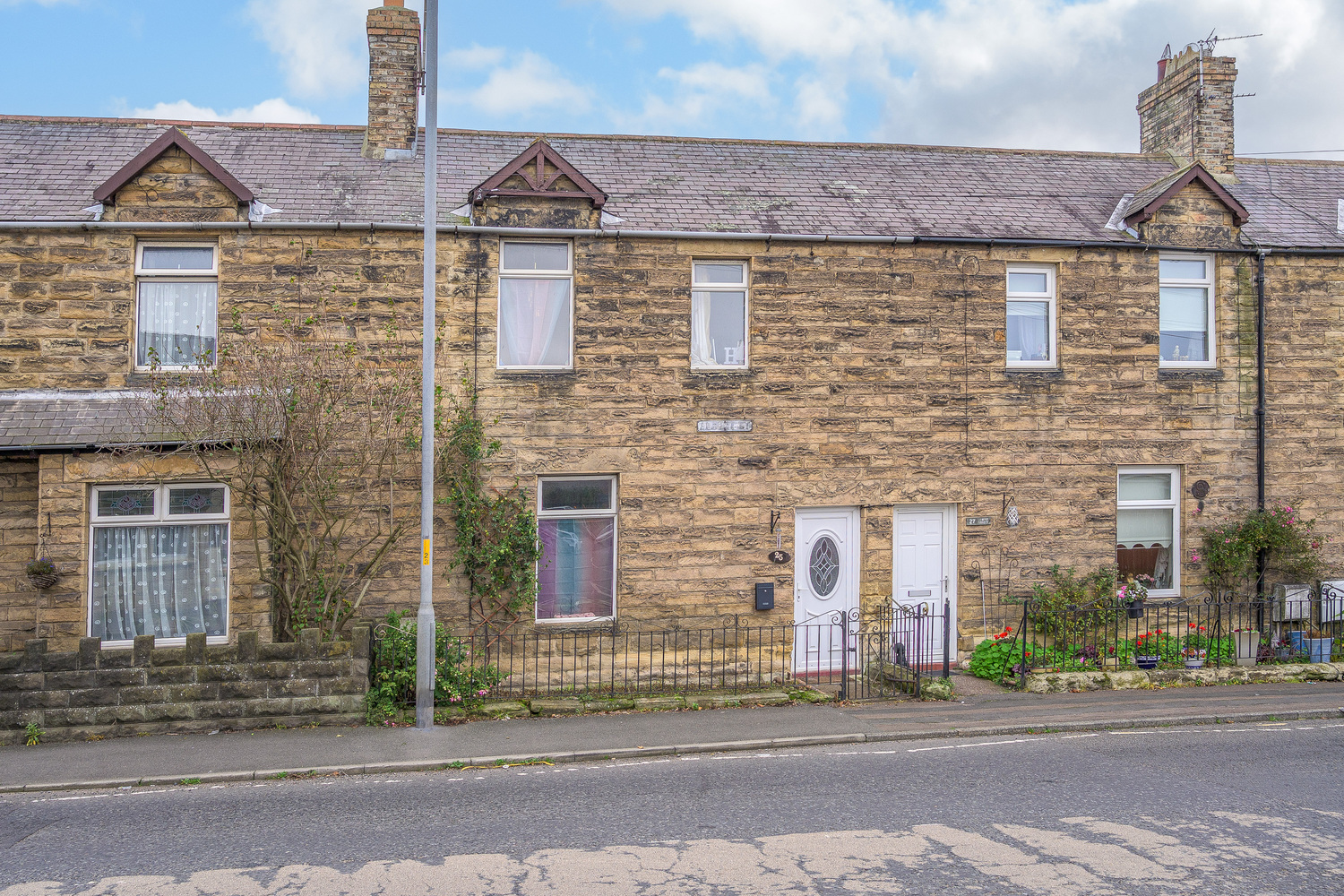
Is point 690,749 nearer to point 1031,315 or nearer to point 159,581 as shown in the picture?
point 159,581

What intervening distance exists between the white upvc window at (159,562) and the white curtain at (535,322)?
12.8 feet

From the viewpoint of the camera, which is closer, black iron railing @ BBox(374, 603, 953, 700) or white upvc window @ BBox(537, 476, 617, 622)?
black iron railing @ BBox(374, 603, 953, 700)

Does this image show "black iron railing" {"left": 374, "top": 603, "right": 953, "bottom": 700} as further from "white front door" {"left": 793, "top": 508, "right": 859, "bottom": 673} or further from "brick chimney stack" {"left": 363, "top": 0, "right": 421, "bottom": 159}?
"brick chimney stack" {"left": 363, "top": 0, "right": 421, "bottom": 159}

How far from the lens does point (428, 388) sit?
9.76m

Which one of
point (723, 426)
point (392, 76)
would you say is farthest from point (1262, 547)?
point (392, 76)

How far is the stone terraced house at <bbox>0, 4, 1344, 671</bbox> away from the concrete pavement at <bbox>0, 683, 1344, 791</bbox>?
2.12m

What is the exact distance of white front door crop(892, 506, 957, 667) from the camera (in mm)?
12820

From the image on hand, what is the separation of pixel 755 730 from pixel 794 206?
286 inches

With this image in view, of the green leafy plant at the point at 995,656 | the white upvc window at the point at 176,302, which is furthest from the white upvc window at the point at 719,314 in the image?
the white upvc window at the point at 176,302

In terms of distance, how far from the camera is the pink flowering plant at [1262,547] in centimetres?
1323

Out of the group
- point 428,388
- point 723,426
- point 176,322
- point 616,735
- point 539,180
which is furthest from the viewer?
point 723,426

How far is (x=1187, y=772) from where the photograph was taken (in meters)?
8.24

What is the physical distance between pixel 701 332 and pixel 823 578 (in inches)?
146

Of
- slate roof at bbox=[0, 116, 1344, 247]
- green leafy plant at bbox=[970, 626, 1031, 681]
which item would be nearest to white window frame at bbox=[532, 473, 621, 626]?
slate roof at bbox=[0, 116, 1344, 247]
